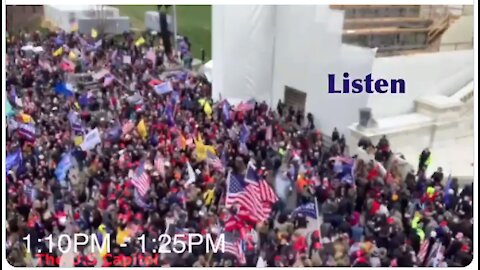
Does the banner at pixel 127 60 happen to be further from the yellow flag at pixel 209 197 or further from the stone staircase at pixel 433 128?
the yellow flag at pixel 209 197

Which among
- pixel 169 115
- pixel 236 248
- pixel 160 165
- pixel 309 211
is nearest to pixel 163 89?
pixel 169 115

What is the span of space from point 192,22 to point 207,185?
22.1 metres

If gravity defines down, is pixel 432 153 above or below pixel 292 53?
below

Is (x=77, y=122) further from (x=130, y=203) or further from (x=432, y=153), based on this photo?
(x=432, y=153)

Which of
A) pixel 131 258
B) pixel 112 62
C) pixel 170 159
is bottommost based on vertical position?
pixel 131 258

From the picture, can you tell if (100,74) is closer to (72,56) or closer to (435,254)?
(72,56)

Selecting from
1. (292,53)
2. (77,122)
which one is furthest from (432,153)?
(77,122)

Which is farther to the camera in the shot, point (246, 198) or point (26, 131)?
point (26, 131)

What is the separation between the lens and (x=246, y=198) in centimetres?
911

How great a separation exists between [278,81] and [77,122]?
627cm

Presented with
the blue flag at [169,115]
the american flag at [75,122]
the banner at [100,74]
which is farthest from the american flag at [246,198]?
the banner at [100,74]

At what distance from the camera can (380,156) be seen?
12.9 meters

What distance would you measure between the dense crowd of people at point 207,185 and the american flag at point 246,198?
0.33ft
